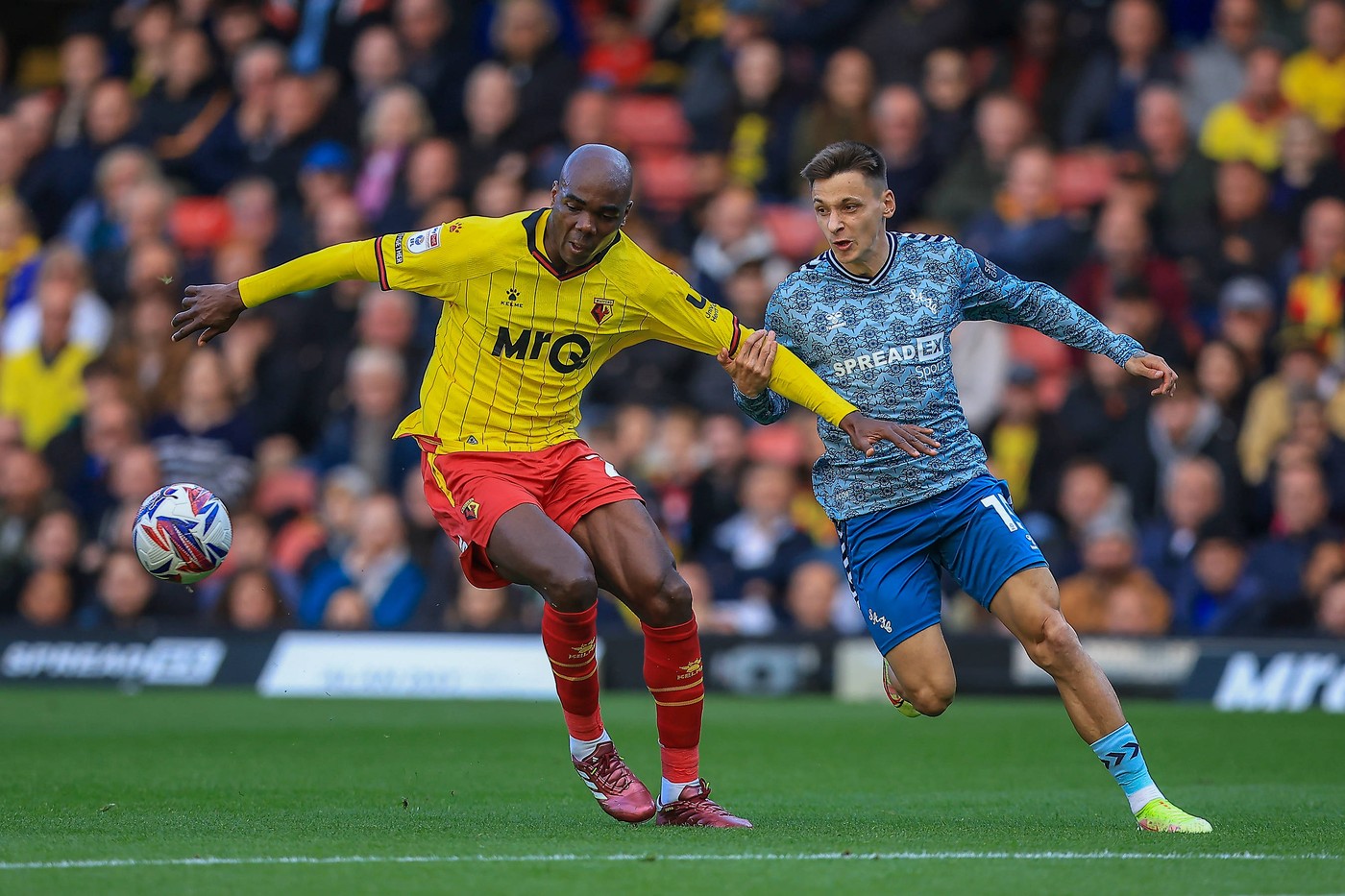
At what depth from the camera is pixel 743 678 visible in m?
14.7

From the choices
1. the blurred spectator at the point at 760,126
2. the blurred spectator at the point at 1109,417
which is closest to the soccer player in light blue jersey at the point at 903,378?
the blurred spectator at the point at 1109,417

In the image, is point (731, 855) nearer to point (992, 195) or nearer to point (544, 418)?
point (544, 418)

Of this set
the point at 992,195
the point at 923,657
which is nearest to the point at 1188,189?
the point at 992,195

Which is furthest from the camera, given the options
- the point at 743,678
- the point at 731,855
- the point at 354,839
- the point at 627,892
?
the point at 743,678

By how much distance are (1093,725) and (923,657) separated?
0.77 m

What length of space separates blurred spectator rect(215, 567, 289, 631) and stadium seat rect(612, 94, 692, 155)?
496 centimetres

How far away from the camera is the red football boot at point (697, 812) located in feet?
24.4

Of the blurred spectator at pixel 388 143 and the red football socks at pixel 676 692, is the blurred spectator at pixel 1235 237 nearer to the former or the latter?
the blurred spectator at pixel 388 143

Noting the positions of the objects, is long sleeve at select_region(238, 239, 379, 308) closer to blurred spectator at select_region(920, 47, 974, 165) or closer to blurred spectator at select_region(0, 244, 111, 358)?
blurred spectator at select_region(920, 47, 974, 165)

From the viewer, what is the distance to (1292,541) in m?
13.5

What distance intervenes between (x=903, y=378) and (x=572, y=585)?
1575 mm

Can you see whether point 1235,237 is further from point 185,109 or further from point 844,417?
point 185,109

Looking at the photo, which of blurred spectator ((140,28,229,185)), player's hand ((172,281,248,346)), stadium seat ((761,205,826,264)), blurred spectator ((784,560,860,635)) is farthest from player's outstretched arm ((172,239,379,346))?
blurred spectator ((140,28,229,185))

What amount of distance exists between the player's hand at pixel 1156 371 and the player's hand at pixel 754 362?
1.39 metres
